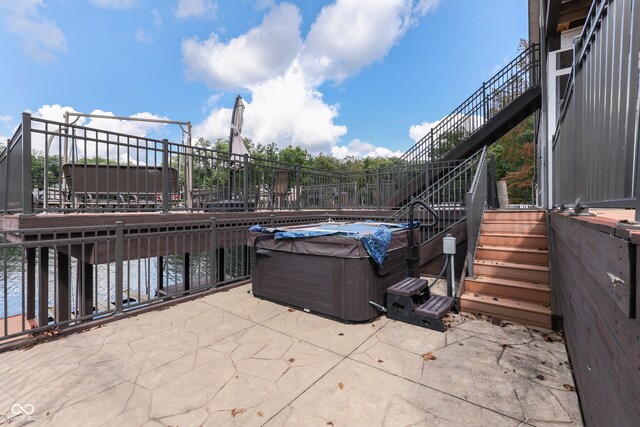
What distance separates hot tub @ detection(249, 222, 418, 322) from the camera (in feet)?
11.4

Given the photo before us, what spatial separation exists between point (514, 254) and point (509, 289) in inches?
35.9

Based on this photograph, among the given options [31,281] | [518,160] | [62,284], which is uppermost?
[518,160]

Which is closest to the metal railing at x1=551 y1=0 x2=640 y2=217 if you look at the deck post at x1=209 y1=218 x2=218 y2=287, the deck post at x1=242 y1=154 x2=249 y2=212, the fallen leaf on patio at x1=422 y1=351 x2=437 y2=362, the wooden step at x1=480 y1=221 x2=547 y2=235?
the fallen leaf on patio at x1=422 y1=351 x2=437 y2=362

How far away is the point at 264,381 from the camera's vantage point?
235cm

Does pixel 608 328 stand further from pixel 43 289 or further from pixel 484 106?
pixel 484 106

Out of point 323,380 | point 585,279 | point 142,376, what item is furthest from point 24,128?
point 585,279

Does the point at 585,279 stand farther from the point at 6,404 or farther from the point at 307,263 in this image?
the point at 6,404

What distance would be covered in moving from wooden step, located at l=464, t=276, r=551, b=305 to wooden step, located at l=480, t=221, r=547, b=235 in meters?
1.31

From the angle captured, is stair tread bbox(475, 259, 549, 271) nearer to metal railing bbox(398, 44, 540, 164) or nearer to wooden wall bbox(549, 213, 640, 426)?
wooden wall bbox(549, 213, 640, 426)

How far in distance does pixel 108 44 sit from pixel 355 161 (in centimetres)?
3498

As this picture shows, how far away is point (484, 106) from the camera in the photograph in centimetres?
868

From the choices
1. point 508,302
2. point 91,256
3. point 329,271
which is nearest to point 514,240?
point 508,302

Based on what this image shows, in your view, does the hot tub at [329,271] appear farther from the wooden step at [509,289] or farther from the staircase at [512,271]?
the staircase at [512,271]

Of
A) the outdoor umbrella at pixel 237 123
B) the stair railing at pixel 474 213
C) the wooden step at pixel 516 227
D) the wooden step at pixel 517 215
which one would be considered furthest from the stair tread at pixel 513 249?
the outdoor umbrella at pixel 237 123
